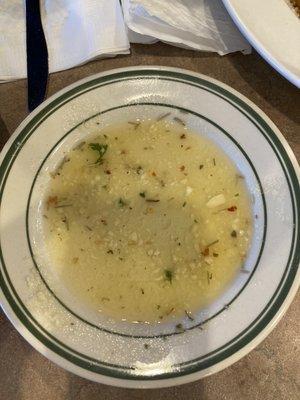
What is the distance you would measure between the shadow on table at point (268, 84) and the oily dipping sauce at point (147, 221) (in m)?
0.14

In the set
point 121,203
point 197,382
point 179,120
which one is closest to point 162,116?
point 179,120

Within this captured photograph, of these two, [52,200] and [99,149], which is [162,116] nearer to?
[99,149]

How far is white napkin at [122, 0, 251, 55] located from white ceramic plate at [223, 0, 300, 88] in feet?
0.29

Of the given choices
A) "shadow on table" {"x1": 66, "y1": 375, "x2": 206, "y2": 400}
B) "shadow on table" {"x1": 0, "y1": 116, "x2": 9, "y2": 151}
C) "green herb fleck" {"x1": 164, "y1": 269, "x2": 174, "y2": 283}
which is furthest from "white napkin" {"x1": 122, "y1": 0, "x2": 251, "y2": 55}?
"shadow on table" {"x1": 66, "y1": 375, "x2": 206, "y2": 400}

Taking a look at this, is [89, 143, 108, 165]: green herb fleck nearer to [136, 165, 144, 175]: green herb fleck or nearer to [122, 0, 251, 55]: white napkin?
[136, 165, 144, 175]: green herb fleck

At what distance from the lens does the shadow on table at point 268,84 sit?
0.80m

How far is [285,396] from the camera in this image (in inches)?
27.9

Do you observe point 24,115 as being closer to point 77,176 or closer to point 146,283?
point 77,176

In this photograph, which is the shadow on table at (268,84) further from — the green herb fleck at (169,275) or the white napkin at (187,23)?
the green herb fleck at (169,275)

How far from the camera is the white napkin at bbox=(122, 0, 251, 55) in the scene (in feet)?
2.52

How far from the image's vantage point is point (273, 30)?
702mm

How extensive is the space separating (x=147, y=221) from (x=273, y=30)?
0.33 metres

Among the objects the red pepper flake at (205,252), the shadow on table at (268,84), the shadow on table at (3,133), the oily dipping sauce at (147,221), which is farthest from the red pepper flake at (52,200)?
the shadow on table at (268,84)

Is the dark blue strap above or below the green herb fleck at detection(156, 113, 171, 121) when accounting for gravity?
above
